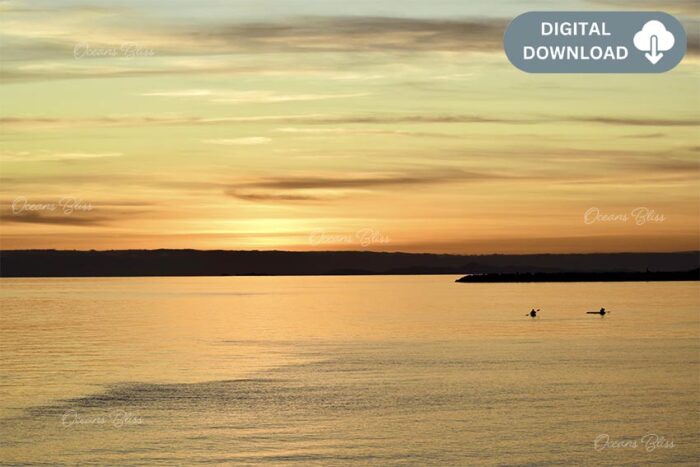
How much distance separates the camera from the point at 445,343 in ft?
339

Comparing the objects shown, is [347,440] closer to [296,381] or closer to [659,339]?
[296,381]

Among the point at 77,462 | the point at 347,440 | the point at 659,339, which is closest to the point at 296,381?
the point at 347,440

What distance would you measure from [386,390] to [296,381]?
28.3ft
